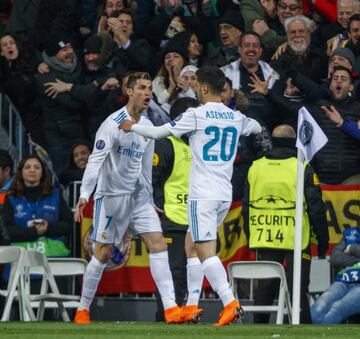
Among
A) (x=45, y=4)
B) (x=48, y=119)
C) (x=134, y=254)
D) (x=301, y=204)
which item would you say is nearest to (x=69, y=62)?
(x=48, y=119)

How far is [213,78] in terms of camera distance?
13523mm

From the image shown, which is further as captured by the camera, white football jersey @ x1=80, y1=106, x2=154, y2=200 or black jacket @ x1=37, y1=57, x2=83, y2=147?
black jacket @ x1=37, y1=57, x2=83, y2=147

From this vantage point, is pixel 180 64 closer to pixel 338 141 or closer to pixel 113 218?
pixel 338 141

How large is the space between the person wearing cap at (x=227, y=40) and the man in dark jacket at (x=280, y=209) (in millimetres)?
3488

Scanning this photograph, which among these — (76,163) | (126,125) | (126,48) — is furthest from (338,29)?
(126,125)

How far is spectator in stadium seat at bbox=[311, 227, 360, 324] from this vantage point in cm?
1528

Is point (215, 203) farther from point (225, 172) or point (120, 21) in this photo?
point (120, 21)

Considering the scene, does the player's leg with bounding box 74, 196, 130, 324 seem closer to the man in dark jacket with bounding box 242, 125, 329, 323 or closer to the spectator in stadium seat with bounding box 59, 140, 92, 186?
the man in dark jacket with bounding box 242, 125, 329, 323

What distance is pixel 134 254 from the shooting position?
1731 centimetres

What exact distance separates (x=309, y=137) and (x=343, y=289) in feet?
6.66

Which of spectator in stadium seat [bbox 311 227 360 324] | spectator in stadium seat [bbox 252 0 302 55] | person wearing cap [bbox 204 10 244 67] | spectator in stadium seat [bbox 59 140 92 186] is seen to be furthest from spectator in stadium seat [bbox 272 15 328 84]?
spectator in stadium seat [bbox 311 227 360 324]

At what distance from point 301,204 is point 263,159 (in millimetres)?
1749

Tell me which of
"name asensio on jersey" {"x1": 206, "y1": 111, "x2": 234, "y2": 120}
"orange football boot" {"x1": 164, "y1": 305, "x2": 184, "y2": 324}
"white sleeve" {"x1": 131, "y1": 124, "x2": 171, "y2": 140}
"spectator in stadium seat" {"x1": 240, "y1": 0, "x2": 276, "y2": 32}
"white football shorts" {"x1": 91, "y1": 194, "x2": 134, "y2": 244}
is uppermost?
"spectator in stadium seat" {"x1": 240, "y1": 0, "x2": 276, "y2": 32}

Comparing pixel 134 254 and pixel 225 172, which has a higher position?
pixel 225 172
